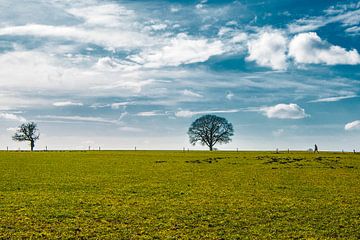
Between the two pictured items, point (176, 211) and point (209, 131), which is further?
point (209, 131)

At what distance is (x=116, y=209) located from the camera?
743 inches

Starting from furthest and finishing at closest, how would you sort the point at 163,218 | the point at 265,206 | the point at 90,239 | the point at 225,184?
the point at 225,184 → the point at 265,206 → the point at 163,218 → the point at 90,239

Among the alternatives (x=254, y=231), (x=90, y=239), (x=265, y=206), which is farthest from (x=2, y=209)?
(x=265, y=206)

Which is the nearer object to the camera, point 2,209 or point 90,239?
point 90,239

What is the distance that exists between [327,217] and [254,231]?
4810mm

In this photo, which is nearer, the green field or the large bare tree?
the green field

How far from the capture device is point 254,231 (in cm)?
1501

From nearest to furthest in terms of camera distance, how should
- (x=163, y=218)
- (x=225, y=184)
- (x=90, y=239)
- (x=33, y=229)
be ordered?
(x=90, y=239) < (x=33, y=229) < (x=163, y=218) < (x=225, y=184)

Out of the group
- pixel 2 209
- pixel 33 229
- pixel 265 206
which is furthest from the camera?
pixel 265 206

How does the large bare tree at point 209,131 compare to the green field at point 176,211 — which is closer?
the green field at point 176,211

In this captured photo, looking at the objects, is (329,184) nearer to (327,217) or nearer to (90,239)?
(327,217)

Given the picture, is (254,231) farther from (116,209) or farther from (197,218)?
(116,209)

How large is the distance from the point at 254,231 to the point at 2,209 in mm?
11962

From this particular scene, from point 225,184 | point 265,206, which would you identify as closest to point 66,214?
point 265,206
